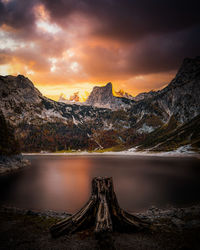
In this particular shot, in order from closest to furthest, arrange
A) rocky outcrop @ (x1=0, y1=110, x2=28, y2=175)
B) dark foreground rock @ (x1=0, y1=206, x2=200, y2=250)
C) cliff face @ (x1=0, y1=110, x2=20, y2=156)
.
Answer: dark foreground rock @ (x1=0, y1=206, x2=200, y2=250) < rocky outcrop @ (x1=0, y1=110, x2=28, y2=175) < cliff face @ (x1=0, y1=110, x2=20, y2=156)

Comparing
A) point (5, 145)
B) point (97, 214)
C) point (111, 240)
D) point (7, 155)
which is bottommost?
point (111, 240)

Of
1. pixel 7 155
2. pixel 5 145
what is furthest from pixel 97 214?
pixel 7 155

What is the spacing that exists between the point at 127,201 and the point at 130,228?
23928 millimetres

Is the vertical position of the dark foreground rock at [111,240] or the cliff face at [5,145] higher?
the cliff face at [5,145]

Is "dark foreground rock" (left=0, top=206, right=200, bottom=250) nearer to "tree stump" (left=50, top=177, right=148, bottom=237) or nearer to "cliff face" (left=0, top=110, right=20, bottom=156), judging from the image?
"tree stump" (left=50, top=177, right=148, bottom=237)

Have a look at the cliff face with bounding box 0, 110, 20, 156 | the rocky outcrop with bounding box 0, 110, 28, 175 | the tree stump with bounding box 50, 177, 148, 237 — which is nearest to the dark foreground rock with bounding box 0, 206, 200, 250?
the tree stump with bounding box 50, 177, 148, 237

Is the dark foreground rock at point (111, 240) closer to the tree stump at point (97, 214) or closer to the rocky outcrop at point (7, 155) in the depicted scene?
the tree stump at point (97, 214)

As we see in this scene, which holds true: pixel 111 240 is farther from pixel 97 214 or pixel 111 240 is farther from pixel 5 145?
pixel 5 145

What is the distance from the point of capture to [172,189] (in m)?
43.6

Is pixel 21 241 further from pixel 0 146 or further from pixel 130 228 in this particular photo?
pixel 0 146

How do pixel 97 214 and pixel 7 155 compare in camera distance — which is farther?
pixel 7 155

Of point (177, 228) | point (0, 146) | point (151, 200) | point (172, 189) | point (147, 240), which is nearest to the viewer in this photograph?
point (147, 240)

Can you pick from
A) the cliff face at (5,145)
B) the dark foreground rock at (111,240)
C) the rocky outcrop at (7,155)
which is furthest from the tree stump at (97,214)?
the cliff face at (5,145)

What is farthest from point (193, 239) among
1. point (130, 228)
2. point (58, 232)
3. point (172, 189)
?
point (172, 189)
